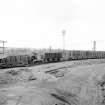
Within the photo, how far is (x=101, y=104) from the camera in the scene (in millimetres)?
7008

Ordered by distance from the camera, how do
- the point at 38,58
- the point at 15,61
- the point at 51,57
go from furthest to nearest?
1. the point at 51,57
2. the point at 38,58
3. the point at 15,61

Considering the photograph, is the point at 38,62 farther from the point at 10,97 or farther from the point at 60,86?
the point at 10,97

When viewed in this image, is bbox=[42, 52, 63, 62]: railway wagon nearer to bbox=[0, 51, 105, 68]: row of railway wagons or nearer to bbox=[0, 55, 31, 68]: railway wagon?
bbox=[0, 51, 105, 68]: row of railway wagons

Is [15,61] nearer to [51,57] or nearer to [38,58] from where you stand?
[38,58]

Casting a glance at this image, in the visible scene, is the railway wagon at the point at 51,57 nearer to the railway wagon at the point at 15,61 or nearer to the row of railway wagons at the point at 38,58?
the row of railway wagons at the point at 38,58

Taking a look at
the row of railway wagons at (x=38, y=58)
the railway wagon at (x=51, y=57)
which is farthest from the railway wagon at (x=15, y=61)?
the railway wagon at (x=51, y=57)

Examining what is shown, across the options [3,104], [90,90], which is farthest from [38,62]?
[3,104]

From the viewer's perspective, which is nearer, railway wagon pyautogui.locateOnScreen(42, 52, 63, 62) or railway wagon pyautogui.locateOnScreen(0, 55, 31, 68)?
railway wagon pyautogui.locateOnScreen(0, 55, 31, 68)

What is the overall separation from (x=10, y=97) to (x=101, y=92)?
5808 millimetres

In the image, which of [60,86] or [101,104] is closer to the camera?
[101,104]

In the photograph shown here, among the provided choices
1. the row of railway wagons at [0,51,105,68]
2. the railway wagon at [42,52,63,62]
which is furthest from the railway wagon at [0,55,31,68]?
the railway wagon at [42,52,63,62]

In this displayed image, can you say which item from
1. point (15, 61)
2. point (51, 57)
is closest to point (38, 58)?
point (51, 57)

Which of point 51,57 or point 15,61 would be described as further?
point 51,57

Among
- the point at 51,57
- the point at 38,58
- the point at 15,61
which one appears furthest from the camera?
the point at 51,57
